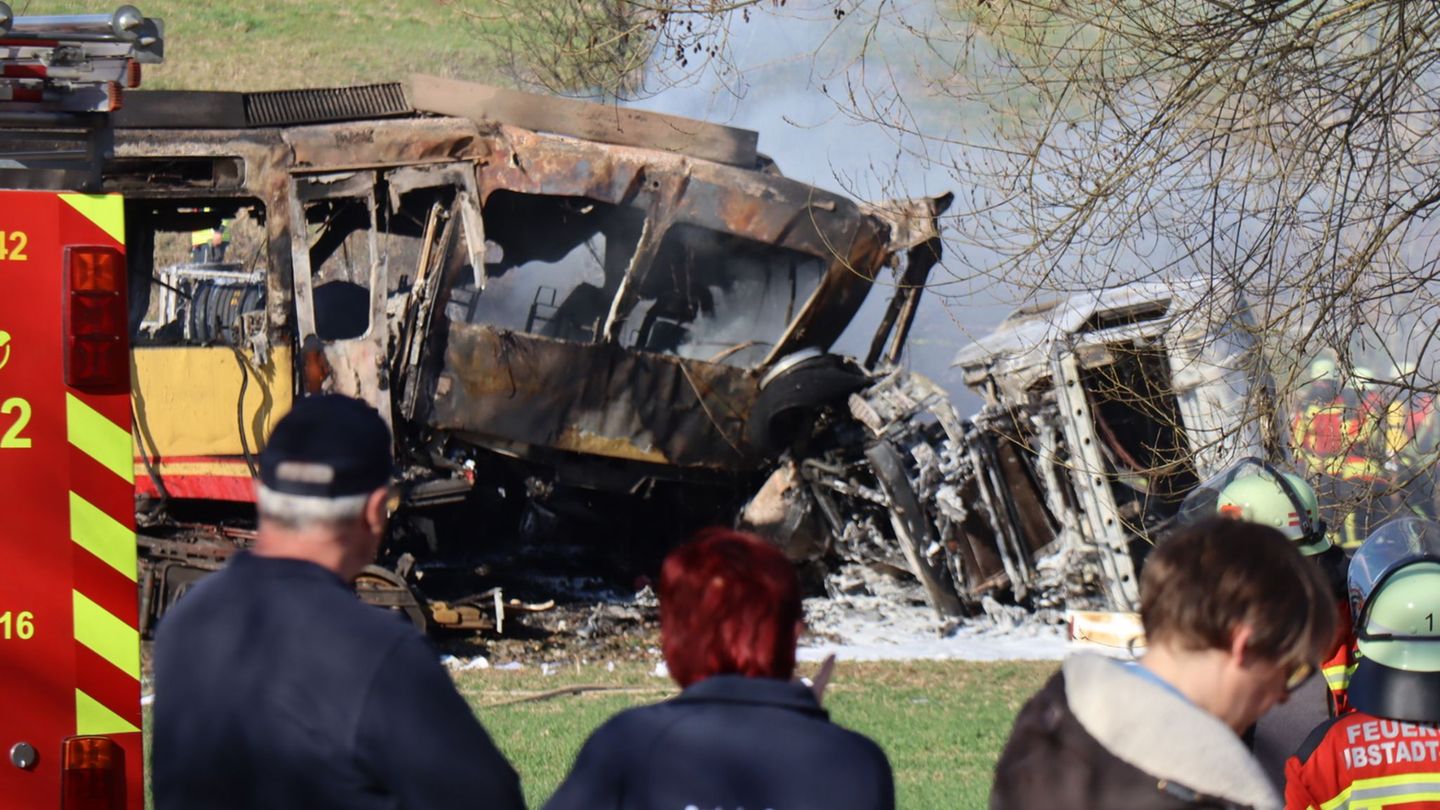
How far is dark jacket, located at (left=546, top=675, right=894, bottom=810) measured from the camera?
196 cm

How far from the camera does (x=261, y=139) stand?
970 centimetres

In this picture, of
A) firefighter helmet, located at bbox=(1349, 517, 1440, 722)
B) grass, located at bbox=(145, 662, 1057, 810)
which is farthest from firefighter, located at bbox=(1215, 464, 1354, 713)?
grass, located at bbox=(145, 662, 1057, 810)

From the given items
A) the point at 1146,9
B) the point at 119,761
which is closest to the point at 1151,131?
the point at 1146,9

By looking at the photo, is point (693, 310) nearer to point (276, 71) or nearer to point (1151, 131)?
point (1151, 131)

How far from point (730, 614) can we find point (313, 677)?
1.82ft

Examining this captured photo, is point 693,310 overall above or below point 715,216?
below

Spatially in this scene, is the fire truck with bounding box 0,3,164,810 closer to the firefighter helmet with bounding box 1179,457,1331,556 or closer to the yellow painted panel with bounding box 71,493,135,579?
the yellow painted panel with bounding box 71,493,135,579

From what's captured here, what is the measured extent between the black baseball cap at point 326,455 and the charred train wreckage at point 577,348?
23.7 ft

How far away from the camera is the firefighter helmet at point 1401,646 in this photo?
2.63 metres

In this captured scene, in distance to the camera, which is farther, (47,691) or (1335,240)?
(1335,240)

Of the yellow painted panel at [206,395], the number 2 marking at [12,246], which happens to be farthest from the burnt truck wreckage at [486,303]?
the number 2 marking at [12,246]

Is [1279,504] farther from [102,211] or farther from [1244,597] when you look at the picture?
[102,211]

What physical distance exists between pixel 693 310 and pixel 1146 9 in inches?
201

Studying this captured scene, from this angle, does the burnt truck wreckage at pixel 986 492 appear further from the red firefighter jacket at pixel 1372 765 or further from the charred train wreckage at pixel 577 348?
the red firefighter jacket at pixel 1372 765
